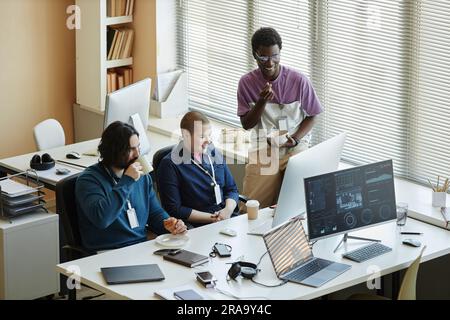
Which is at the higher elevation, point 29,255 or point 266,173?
point 266,173

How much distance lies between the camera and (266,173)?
19.2 feet

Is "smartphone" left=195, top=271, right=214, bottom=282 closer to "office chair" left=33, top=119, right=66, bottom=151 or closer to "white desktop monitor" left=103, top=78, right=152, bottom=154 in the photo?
"white desktop monitor" left=103, top=78, right=152, bottom=154

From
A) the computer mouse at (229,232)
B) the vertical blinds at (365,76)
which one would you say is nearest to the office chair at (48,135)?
the vertical blinds at (365,76)

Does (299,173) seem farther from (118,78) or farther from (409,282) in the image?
(118,78)

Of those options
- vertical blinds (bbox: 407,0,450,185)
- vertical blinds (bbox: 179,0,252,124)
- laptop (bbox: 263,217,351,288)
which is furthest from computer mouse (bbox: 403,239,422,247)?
vertical blinds (bbox: 179,0,252,124)

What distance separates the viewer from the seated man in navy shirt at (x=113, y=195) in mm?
4840

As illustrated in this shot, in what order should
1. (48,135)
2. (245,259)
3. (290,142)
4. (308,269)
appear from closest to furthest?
(308,269) → (245,259) → (290,142) → (48,135)

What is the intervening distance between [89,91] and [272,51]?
7.42 feet

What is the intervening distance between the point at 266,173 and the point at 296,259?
4.49 feet

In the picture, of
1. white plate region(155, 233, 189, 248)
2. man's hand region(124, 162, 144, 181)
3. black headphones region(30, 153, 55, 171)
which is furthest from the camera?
black headphones region(30, 153, 55, 171)

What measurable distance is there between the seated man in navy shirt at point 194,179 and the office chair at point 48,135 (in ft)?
4.43

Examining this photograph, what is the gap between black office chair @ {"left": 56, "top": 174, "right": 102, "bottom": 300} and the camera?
4.94 metres

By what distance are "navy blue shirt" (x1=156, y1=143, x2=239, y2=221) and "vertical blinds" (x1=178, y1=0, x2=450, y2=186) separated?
1.09 meters

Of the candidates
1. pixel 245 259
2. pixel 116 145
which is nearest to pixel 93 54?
pixel 116 145
